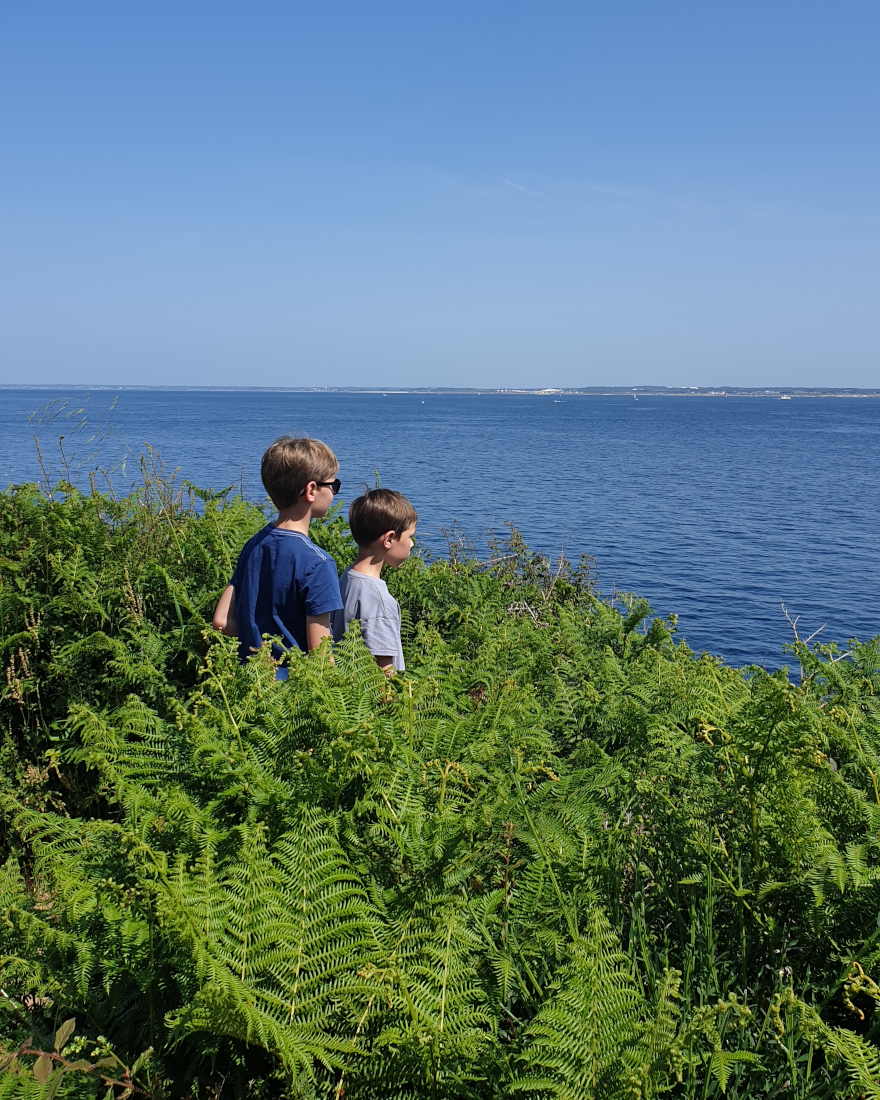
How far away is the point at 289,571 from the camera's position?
4.27 meters

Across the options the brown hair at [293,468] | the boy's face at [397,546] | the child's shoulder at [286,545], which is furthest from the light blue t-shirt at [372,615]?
the brown hair at [293,468]

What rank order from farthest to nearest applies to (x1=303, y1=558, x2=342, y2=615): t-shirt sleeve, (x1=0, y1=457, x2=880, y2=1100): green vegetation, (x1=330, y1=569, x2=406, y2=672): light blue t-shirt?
(x1=330, y1=569, x2=406, y2=672): light blue t-shirt, (x1=303, y1=558, x2=342, y2=615): t-shirt sleeve, (x1=0, y1=457, x2=880, y2=1100): green vegetation

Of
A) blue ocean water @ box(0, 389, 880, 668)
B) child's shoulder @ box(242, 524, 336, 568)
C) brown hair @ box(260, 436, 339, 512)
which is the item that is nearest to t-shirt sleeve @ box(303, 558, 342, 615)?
child's shoulder @ box(242, 524, 336, 568)

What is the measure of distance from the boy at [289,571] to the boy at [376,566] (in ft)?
0.82

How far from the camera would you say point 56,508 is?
251 inches

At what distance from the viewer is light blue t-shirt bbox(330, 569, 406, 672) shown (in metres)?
4.34

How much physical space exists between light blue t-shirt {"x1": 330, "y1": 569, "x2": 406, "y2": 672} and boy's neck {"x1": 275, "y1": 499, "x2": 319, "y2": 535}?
1.38 ft

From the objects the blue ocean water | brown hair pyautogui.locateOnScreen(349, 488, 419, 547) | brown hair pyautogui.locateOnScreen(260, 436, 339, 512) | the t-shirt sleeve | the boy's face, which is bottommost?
the blue ocean water

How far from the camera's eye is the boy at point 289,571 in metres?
4.22

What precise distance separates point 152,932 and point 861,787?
2.68 metres

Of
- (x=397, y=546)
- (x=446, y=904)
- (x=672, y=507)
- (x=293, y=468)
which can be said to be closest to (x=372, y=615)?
(x=397, y=546)

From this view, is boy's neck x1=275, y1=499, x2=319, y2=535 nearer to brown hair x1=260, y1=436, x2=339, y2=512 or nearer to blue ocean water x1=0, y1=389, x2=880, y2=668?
brown hair x1=260, y1=436, x2=339, y2=512

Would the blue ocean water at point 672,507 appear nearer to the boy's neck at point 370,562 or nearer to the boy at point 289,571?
the boy at point 289,571

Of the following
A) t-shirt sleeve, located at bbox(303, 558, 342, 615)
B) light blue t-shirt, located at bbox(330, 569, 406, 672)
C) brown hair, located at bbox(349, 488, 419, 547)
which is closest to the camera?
t-shirt sleeve, located at bbox(303, 558, 342, 615)
